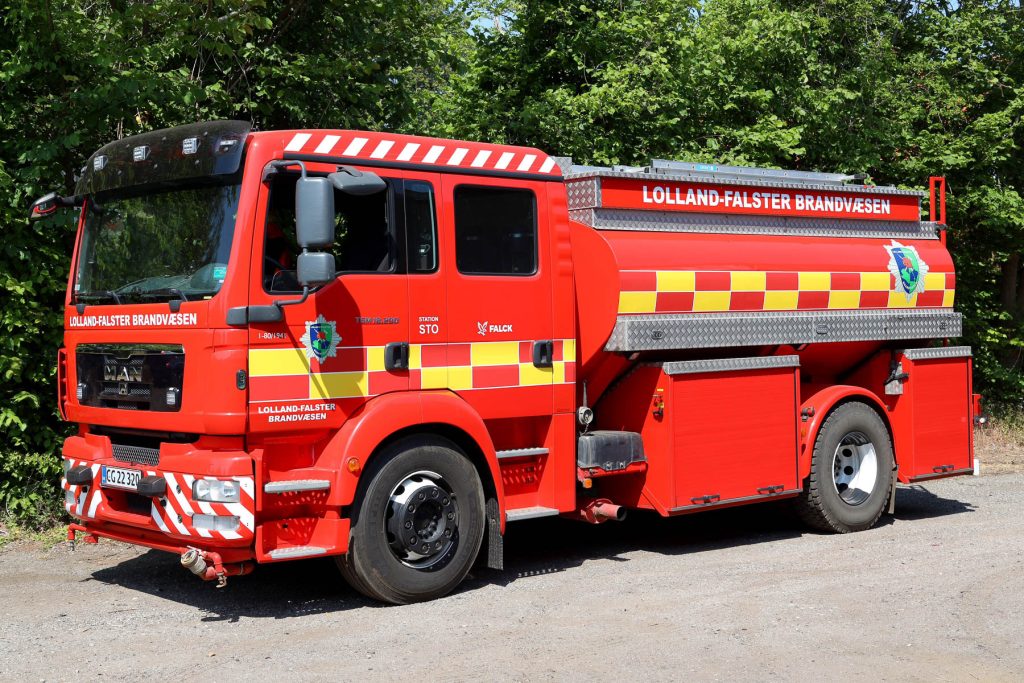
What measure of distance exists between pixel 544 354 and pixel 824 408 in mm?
2900

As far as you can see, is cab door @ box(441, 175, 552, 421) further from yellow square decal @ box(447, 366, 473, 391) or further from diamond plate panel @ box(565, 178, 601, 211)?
diamond plate panel @ box(565, 178, 601, 211)

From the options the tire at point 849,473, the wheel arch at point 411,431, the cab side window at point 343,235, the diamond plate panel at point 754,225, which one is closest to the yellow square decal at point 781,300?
the diamond plate panel at point 754,225

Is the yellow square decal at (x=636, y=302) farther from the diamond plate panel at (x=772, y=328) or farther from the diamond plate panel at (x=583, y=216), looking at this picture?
the diamond plate panel at (x=583, y=216)

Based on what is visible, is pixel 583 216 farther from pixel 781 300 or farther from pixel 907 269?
pixel 907 269

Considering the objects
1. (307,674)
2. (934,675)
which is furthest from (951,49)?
(307,674)

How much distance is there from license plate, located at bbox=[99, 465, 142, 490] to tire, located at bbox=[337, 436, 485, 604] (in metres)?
1.29

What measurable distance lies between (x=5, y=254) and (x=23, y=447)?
5.06ft

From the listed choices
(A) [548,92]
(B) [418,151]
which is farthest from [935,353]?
(A) [548,92]

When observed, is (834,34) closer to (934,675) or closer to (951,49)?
(951,49)

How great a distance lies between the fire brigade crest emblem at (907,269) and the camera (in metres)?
10.2

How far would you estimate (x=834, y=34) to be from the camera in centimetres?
1622

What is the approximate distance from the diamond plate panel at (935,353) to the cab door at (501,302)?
3.90 m

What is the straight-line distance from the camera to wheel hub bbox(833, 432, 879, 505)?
32.4 feet

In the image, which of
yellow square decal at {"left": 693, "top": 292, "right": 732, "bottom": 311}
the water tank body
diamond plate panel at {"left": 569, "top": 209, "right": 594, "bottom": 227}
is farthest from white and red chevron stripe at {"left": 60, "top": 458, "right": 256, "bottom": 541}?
yellow square decal at {"left": 693, "top": 292, "right": 732, "bottom": 311}
